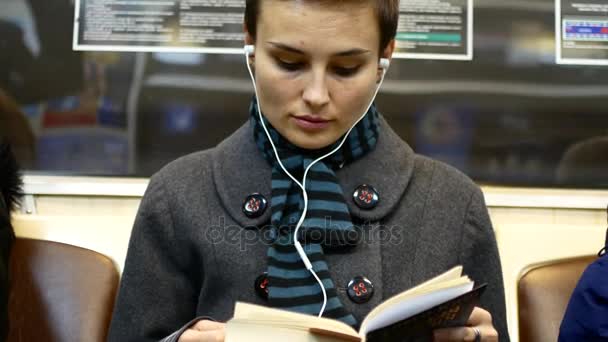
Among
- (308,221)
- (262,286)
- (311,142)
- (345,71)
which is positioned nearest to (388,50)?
(345,71)

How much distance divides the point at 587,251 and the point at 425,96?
64 cm

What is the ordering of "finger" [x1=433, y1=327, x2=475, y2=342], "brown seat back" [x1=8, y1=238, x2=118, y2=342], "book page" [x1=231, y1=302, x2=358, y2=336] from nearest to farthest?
"book page" [x1=231, y1=302, x2=358, y2=336]
"finger" [x1=433, y1=327, x2=475, y2=342]
"brown seat back" [x1=8, y1=238, x2=118, y2=342]

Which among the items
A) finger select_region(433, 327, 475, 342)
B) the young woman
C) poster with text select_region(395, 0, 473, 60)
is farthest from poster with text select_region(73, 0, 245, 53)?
finger select_region(433, 327, 475, 342)

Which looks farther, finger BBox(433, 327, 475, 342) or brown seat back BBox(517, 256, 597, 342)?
brown seat back BBox(517, 256, 597, 342)

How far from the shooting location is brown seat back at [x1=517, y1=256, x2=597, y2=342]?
1.89 m

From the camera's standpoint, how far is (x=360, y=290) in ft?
4.29

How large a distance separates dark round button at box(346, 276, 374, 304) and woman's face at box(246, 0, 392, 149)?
0.24 meters

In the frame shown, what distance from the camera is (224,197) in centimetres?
139

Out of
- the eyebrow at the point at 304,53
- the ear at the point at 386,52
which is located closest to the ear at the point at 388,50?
the ear at the point at 386,52

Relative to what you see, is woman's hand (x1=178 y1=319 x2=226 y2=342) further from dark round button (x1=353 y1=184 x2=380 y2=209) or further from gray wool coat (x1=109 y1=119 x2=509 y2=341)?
dark round button (x1=353 y1=184 x2=380 y2=209)

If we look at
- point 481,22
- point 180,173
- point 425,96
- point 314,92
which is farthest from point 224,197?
point 481,22

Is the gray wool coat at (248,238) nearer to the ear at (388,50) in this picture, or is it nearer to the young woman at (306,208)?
the young woman at (306,208)

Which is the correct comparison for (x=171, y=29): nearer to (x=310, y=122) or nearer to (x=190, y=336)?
(x=310, y=122)

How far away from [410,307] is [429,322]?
81 millimetres
